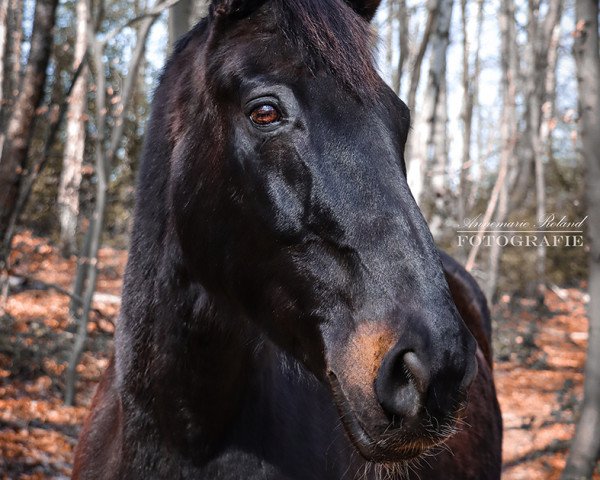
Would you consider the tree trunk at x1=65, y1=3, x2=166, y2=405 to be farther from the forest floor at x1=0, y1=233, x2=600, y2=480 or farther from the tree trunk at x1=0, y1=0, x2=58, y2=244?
the tree trunk at x1=0, y1=0, x2=58, y2=244

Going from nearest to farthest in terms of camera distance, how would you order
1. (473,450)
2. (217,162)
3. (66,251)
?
(217,162) < (473,450) < (66,251)

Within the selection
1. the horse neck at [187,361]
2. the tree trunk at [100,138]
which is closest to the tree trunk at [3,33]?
the tree trunk at [100,138]

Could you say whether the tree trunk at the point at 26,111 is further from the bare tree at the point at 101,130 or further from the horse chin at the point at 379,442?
the horse chin at the point at 379,442

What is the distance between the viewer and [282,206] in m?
1.73

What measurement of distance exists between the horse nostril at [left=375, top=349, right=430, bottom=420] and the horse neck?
67 centimetres

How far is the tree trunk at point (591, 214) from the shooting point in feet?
15.9

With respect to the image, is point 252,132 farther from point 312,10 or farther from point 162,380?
point 162,380

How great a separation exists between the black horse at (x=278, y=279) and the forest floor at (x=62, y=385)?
3.16 meters

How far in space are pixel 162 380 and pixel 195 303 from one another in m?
0.29

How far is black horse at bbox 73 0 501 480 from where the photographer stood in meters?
1.47

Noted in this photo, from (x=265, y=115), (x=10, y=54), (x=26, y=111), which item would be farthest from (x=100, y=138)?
(x=10, y=54)

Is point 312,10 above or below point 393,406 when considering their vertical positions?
above

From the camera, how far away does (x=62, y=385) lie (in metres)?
6.65

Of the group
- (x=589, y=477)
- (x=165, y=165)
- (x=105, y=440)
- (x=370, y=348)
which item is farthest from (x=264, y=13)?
(x=589, y=477)
